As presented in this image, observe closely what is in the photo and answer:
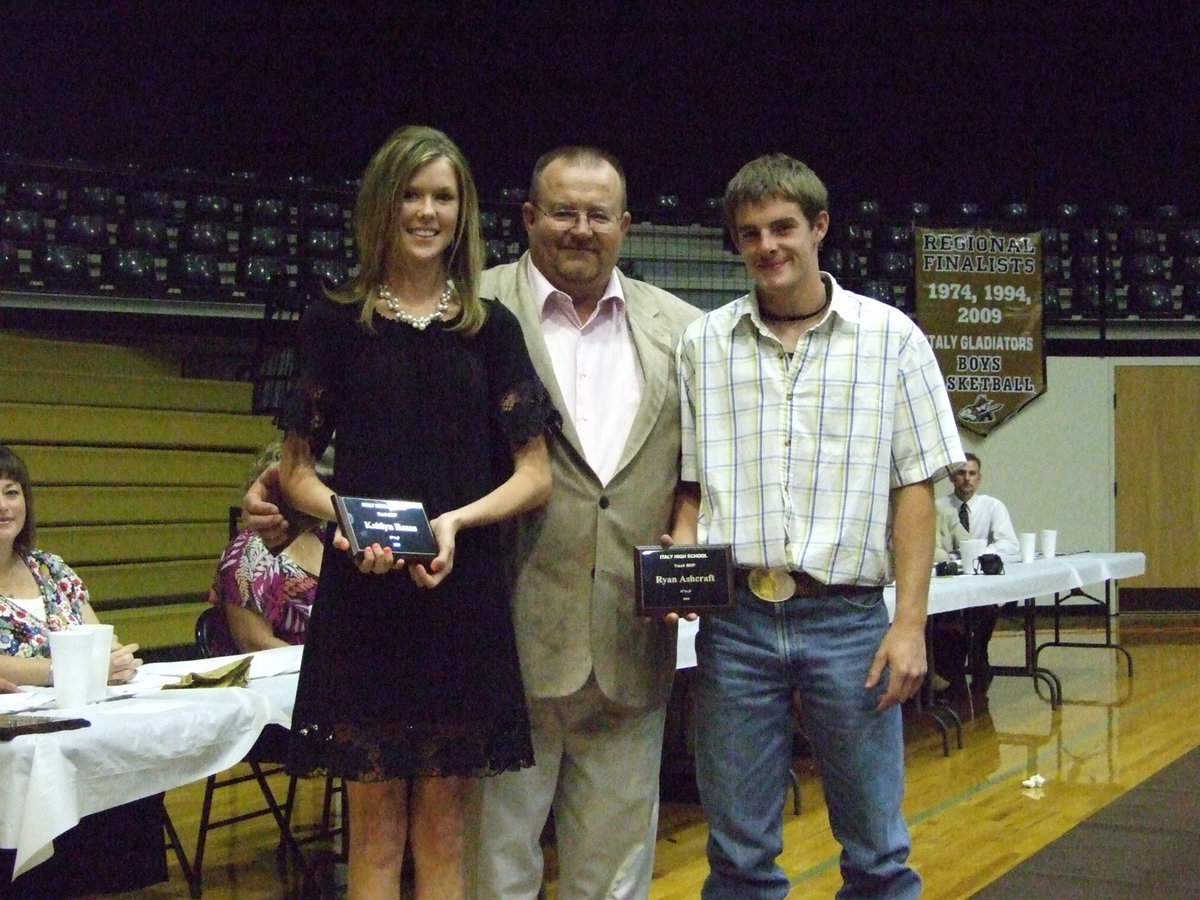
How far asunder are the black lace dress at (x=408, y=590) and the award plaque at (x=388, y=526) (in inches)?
5.0

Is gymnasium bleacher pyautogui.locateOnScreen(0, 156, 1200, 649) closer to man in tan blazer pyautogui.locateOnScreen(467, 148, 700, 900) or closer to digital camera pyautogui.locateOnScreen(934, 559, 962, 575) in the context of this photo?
digital camera pyautogui.locateOnScreen(934, 559, 962, 575)

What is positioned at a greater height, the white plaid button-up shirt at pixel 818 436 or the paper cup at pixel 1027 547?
the white plaid button-up shirt at pixel 818 436

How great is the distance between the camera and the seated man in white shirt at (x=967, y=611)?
6598mm

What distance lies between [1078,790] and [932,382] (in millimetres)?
3101

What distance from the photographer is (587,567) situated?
82.5 inches

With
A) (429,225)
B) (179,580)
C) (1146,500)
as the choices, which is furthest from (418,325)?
(1146,500)

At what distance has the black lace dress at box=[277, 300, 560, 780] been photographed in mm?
1822

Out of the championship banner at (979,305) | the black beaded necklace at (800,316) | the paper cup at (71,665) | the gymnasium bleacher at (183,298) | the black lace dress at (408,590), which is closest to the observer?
the black lace dress at (408,590)

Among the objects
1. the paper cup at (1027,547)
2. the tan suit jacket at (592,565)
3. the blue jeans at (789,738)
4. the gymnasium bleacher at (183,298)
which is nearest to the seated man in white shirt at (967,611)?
the paper cup at (1027,547)

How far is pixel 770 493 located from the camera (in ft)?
6.88

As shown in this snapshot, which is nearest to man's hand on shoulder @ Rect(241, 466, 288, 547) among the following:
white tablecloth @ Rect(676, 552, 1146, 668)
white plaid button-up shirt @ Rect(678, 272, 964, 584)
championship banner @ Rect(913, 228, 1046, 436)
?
white plaid button-up shirt @ Rect(678, 272, 964, 584)

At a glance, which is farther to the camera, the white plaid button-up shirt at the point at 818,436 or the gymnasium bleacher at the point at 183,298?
the gymnasium bleacher at the point at 183,298

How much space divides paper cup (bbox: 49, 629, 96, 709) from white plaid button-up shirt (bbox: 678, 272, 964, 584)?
4.16 ft

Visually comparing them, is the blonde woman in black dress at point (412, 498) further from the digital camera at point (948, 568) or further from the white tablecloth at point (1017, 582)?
the digital camera at point (948, 568)
